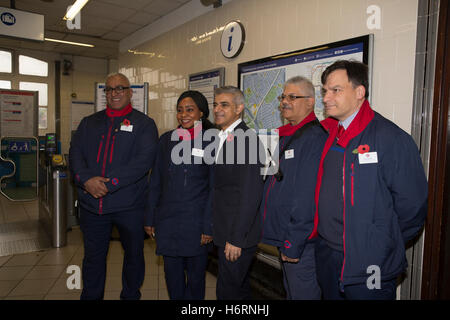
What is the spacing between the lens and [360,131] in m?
1.48

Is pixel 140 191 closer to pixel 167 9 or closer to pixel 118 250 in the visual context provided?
pixel 118 250

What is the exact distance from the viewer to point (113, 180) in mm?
2230

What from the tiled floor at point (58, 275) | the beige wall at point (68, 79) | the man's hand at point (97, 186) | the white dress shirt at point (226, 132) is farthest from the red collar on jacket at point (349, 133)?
the beige wall at point (68, 79)

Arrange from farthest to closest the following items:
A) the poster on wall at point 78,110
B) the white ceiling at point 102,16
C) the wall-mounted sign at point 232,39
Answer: the poster on wall at point 78,110 < the white ceiling at point 102,16 < the wall-mounted sign at point 232,39

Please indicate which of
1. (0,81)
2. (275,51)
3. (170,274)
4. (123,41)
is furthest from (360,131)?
(0,81)

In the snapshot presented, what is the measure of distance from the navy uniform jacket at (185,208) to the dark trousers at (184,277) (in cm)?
7

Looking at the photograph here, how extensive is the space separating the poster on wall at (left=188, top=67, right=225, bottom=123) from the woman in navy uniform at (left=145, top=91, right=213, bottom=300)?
1.69 meters

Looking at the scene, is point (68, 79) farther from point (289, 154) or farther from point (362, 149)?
point (362, 149)

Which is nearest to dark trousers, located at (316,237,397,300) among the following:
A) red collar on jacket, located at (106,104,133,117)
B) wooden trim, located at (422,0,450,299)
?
wooden trim, located at (422,0,450,299)

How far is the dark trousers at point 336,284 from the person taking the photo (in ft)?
4.74

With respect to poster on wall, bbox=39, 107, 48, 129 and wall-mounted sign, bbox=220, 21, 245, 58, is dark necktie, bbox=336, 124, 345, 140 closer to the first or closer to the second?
wall-mounted sign, bbox=220, 21, 245, 58

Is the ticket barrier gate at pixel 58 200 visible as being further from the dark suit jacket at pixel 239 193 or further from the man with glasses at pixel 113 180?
the dark suit jacket at pixel 239 193

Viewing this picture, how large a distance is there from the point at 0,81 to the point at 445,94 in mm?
8921

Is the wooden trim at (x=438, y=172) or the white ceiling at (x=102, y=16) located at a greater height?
the white ceiling at (x=102, y=16)
